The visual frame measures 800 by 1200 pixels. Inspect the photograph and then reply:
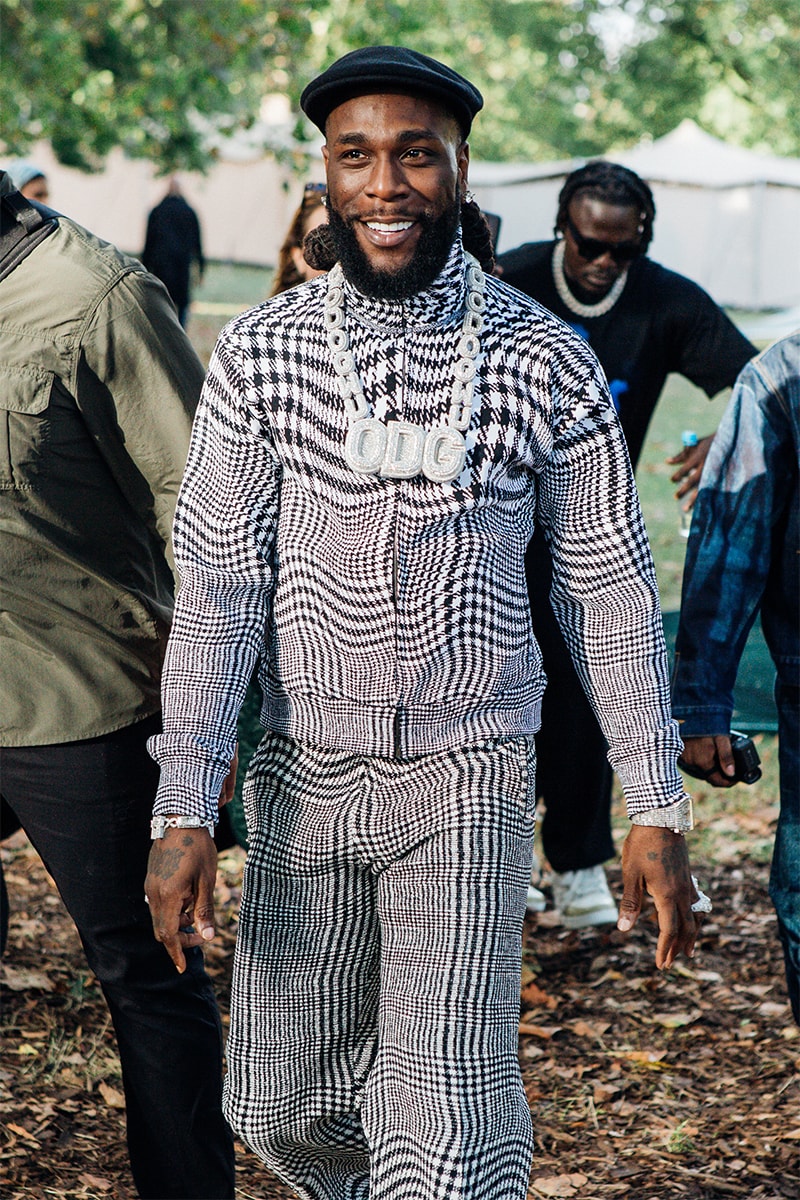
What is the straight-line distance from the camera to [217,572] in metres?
2.80

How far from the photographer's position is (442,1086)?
8.59 feet

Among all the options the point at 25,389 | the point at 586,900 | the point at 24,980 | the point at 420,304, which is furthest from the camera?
the point at 586,900

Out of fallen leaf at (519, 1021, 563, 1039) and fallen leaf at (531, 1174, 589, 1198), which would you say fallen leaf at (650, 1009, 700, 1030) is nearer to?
fallen leaf at (519, 1021, 563, 1039)

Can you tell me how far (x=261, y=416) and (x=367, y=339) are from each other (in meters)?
0.24

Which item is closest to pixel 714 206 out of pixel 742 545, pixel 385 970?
pixel 742 545

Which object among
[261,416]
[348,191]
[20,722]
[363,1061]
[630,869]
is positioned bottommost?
[363,1061]

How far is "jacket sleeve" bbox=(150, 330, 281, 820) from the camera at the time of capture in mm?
2754

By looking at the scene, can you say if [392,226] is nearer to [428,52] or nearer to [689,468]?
[689,468]

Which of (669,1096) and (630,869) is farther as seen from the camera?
(669,1096)

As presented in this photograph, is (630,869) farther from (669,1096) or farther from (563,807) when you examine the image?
(563,807)

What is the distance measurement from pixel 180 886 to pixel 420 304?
114 centimetres

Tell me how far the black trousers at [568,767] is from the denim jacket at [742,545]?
128 centimetres

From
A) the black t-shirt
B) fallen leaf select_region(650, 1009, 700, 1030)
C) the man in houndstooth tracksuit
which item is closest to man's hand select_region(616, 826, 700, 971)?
the man in houndstooth tracksuit

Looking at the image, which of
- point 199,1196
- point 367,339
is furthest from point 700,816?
point 367,339
